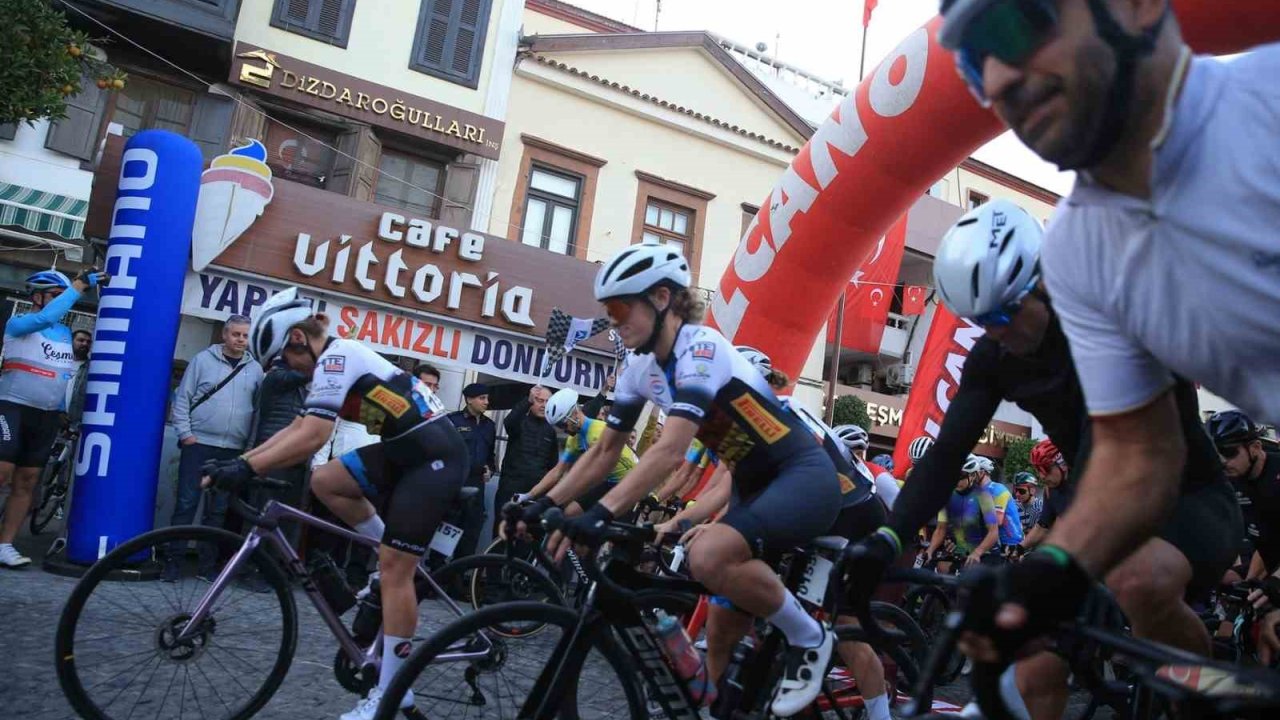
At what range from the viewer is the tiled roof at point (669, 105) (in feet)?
53.6

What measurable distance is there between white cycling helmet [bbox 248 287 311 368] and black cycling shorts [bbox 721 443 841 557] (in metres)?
2.26

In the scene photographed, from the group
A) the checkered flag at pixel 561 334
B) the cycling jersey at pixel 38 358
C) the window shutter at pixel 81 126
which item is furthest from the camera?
the window shutter at pixel 81 126

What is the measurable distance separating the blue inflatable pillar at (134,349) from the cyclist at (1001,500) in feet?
22.3

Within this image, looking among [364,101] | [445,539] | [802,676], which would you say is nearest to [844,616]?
[802,676]

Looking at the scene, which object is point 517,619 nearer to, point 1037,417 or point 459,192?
point 1037,417

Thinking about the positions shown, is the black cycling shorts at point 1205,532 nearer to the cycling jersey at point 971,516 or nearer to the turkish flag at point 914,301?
the cycling jersey at point 971,516

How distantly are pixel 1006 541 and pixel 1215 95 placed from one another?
8.68 metres

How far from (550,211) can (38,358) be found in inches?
404

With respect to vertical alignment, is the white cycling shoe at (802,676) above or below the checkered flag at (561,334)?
below

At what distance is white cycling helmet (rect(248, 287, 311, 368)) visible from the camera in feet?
14.0

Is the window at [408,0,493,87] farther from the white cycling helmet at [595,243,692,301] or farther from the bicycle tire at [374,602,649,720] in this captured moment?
the bicycle tire at [374,602,649,720]

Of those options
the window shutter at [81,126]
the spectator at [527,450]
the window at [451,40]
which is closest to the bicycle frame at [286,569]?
the spectator at [527,450]

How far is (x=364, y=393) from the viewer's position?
426cm

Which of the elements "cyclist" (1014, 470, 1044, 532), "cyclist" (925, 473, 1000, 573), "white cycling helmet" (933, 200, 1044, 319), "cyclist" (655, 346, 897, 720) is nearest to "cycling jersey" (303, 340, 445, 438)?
"cyclist" (655, 346, 897, 720)
